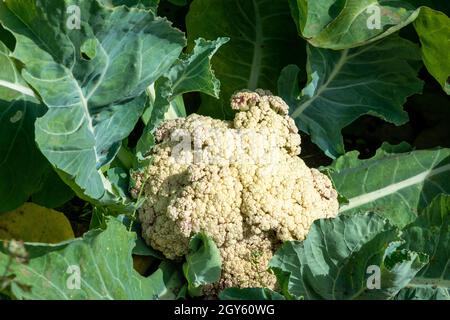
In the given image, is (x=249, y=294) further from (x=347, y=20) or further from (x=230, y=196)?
(x=347, y=20)

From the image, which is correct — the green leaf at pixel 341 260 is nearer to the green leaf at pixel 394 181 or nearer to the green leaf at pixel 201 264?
the green leaf at pixel 201 264

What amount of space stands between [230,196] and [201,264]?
0.19 meters

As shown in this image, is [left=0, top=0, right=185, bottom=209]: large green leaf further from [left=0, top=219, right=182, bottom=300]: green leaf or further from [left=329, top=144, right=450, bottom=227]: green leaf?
[left=329, top=144, right=450, bottom=227]: green leaf

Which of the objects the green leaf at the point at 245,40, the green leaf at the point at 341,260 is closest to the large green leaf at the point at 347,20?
the green leaf at the point at 245,40

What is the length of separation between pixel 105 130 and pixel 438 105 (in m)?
1.41

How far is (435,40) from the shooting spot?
7.62 feet

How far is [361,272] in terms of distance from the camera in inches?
78.2

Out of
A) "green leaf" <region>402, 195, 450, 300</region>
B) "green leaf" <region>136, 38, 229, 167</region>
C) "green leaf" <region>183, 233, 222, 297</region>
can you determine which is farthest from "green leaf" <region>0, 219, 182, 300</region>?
"green leaf" <region>402, 195, 450, 300</region>

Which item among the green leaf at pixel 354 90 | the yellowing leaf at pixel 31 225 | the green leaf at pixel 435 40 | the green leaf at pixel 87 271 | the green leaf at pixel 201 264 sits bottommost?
the yellowing leaf at pixel 31 225

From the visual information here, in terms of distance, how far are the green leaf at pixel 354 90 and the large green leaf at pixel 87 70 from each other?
58cm

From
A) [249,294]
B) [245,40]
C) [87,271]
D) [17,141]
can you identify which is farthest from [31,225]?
[245,40]

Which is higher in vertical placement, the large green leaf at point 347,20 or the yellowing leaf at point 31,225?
the large green leaf at point 347,20

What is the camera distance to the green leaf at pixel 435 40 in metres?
2.26
